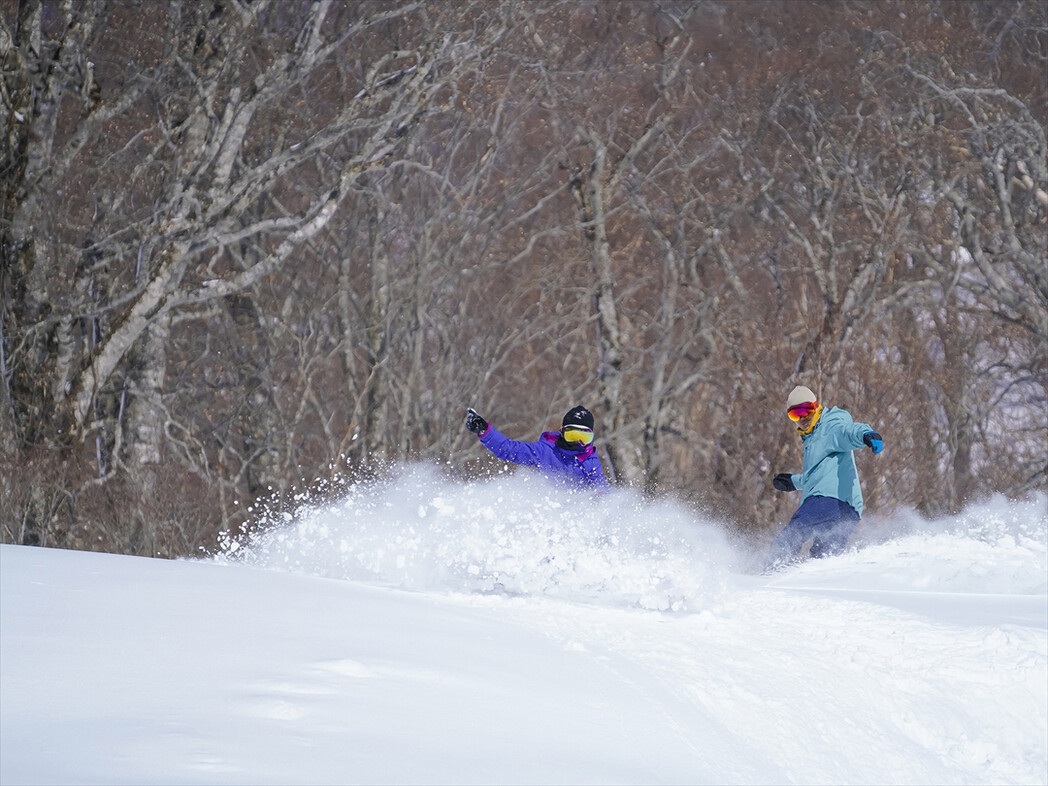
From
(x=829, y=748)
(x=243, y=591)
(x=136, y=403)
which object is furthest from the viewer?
(x=136, y=403)

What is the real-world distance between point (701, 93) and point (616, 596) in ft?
48.8

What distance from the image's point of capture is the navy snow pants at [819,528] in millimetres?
9195

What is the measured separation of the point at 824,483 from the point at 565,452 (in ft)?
5.90

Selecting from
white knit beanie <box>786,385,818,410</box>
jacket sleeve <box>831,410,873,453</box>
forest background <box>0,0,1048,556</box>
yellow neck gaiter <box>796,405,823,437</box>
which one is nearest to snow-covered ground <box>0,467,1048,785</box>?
jacket sleeve <box>831,410,873,453</box>

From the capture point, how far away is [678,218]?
64.4ft

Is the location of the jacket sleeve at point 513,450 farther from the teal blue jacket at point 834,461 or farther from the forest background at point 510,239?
the forest background at point 510,239

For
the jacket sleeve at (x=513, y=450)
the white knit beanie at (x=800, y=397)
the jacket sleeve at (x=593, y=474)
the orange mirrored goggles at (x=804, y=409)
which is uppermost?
the white knit beanie at (x=800, y=397)


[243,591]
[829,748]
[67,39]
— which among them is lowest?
[829,748]

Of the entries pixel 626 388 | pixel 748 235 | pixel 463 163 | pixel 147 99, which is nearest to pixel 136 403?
pixel 147 99

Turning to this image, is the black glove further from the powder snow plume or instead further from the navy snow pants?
the navy snow pants

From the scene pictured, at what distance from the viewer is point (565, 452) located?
9031mm

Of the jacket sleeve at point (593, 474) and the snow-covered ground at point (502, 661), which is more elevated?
the jacket sleeve at point (593, 474)

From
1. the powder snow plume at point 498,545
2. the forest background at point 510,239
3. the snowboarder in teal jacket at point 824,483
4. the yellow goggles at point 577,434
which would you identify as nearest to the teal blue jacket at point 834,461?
the snowboarder in teal jacket at point 824,483

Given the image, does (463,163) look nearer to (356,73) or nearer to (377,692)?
(356,73)
